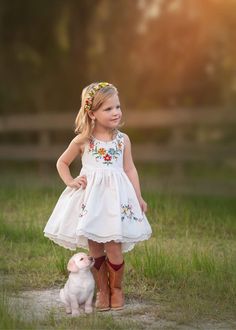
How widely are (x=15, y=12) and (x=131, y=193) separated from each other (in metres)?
12.7

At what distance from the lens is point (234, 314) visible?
4.24 metres

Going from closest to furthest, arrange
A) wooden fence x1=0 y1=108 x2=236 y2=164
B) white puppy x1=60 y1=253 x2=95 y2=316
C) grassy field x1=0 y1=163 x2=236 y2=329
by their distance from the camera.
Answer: white puppy x1=60 y1=253 x2=95 y2=316 < grassy field x1=0 y1=163 x2=236 y2=329 < wooden fence x1=0 y1=108 x2=236 y2=164

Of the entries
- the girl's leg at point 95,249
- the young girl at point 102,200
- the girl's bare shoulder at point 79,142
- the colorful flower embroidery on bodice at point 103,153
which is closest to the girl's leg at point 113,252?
the young girl at point 102,200

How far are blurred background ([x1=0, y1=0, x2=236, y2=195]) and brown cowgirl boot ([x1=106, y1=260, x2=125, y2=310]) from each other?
7973 mm

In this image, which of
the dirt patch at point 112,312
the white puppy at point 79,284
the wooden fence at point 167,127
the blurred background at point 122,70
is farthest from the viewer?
the blurred background at point 122,70

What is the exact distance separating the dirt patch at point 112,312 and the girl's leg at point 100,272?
0.41ft

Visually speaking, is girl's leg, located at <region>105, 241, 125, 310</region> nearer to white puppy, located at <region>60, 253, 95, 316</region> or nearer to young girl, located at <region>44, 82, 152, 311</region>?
young girl, located at <region>44, 82, 152, 311</region>

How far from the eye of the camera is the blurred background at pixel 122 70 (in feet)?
44.8

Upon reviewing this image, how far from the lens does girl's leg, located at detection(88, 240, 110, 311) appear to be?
432cm

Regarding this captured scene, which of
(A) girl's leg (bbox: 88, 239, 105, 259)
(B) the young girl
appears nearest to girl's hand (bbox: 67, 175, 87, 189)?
(B) the young girl

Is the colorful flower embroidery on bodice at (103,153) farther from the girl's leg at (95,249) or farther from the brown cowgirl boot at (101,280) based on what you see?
the brown cowgirl boot at (101,280)

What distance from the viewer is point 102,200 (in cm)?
415

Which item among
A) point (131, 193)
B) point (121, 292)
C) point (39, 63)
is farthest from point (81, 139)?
point (39, 63)

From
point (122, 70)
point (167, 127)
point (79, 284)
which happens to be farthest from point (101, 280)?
point (122, 70)
